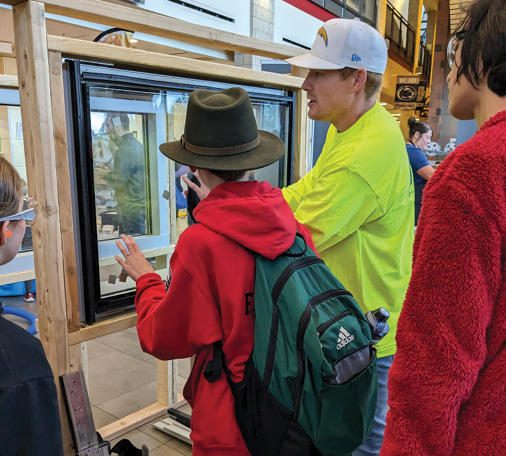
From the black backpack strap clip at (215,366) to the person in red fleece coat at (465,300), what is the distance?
53 cm

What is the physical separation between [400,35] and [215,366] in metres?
16.7

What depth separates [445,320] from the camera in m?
0.74

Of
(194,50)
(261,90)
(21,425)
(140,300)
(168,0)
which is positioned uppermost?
(168,0)

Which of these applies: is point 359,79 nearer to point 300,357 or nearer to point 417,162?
point 300,357

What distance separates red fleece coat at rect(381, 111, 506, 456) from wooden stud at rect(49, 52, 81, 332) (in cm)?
126

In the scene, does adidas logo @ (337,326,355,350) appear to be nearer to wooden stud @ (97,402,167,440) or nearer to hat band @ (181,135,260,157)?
hat band @ (181,135,260,157)

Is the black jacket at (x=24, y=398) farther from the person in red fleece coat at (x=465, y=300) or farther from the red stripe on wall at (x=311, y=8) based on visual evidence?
the red stripe on wall at (x=311, y=8)

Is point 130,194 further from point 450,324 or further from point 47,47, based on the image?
point 450,324

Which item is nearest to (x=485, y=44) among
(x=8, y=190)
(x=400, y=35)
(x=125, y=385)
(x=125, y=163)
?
(x=8, y=190)

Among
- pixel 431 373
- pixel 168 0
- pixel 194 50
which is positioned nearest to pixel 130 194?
pixel 431 373

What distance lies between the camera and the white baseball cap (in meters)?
1.63

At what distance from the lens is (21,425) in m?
0.99

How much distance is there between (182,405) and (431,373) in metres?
2.56

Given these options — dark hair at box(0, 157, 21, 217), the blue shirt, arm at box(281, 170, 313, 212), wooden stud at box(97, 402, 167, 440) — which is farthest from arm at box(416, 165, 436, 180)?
dark hair at box(0, 157, 21, 217)
